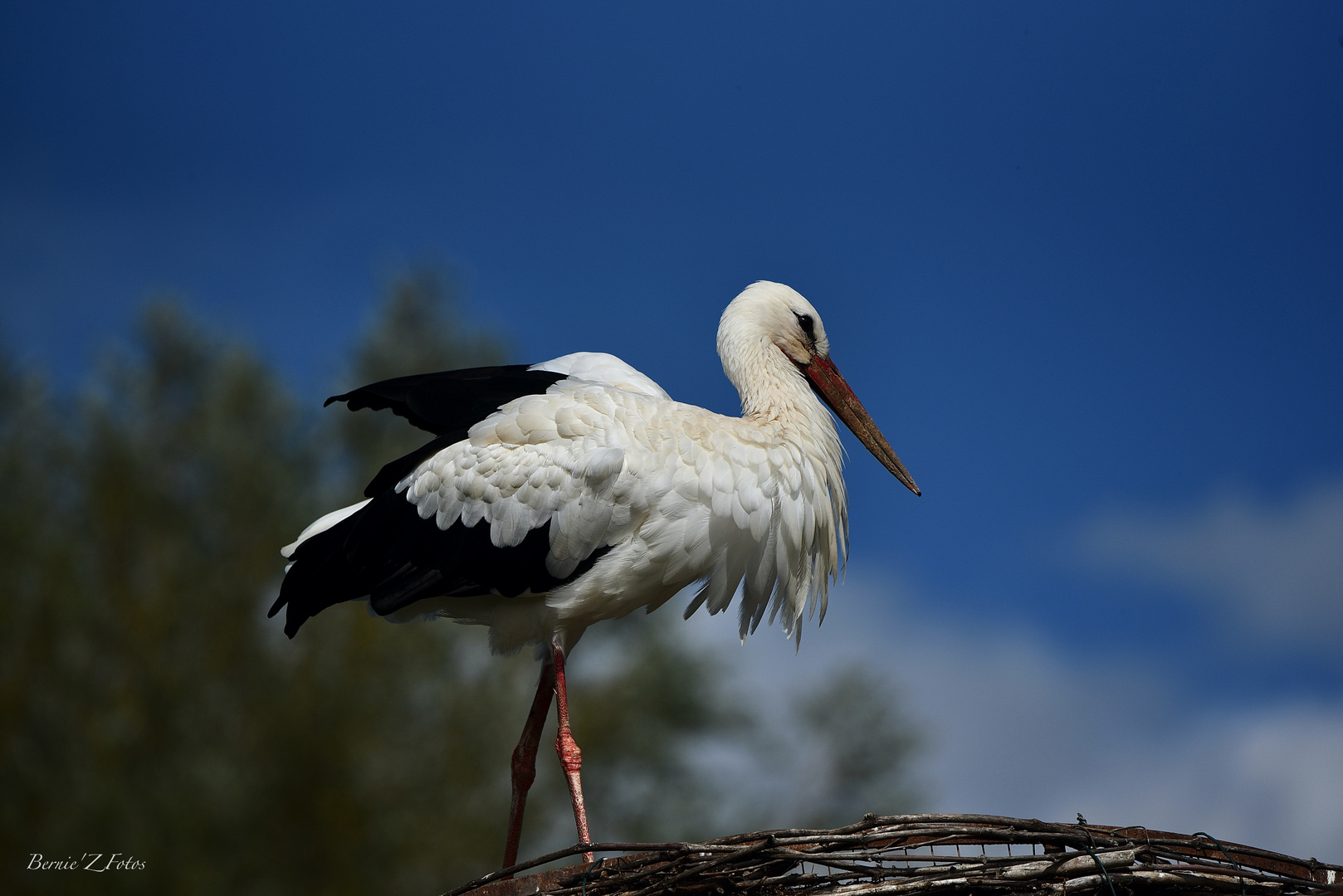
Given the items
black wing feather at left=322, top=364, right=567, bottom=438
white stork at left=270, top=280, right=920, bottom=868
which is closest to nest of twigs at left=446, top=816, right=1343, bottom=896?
white stork at left=270, top=280, right=920, bottom=868

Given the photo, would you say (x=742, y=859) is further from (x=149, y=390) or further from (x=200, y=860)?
(x=149, y=390)

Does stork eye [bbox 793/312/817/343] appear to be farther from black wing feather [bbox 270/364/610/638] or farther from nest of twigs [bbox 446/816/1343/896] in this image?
nest of twigs [bbox 446/816/1343/896]

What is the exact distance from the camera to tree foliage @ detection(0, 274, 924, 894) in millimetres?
12672

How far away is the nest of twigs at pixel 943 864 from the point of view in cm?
303

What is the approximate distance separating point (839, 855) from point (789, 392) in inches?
76.2

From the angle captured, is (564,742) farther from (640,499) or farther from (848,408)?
(848,408)

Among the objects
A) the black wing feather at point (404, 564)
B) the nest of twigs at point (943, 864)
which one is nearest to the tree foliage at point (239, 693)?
the black wing feather at point (404, 564)

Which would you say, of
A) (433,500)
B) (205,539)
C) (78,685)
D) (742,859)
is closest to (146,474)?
(205,539)

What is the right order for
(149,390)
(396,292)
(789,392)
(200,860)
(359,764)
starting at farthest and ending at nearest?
(396,292), (149,390), (359,764), (200,860), (789,392)

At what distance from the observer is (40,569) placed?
13844 millimetres
